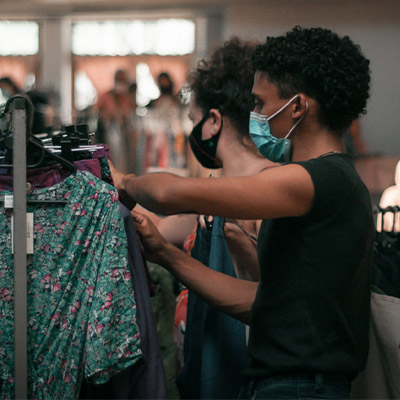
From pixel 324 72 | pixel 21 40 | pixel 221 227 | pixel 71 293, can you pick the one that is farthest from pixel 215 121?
pixel 21 40

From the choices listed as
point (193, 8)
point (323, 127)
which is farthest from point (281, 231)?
point (193, 8)

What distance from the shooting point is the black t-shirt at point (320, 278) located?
1301 millimetres

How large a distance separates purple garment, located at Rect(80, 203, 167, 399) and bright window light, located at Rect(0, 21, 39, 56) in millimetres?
5503

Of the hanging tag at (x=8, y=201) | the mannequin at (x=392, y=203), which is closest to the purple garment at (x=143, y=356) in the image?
the hanging tag at (x=8, y=201)

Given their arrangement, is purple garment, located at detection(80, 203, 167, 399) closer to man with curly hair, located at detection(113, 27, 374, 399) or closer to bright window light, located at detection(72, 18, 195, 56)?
man with curly hair, located at detection(113, 27, 374, 399)

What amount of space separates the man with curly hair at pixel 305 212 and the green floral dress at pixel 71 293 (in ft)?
0.46

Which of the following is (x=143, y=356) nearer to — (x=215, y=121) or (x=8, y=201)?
(x=8, y=201)

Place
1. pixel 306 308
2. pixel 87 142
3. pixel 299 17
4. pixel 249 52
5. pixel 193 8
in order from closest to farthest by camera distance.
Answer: pixel 306 308
pixel 87 142
pixel 249 52
pixel 299 17
pixel 193 8

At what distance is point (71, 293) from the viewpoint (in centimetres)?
151

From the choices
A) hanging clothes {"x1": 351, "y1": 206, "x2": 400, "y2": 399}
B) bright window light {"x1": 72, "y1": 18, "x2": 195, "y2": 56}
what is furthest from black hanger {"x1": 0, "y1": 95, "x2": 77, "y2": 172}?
bright window light {"x1": 72, "y1": 18, "x2": 195, "y2": 56}

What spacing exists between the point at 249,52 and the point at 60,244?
1.07 metres

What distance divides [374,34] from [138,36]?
2536mm

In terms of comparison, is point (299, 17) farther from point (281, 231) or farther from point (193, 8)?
point (281, 231)

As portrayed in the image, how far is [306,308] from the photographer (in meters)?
1.34
